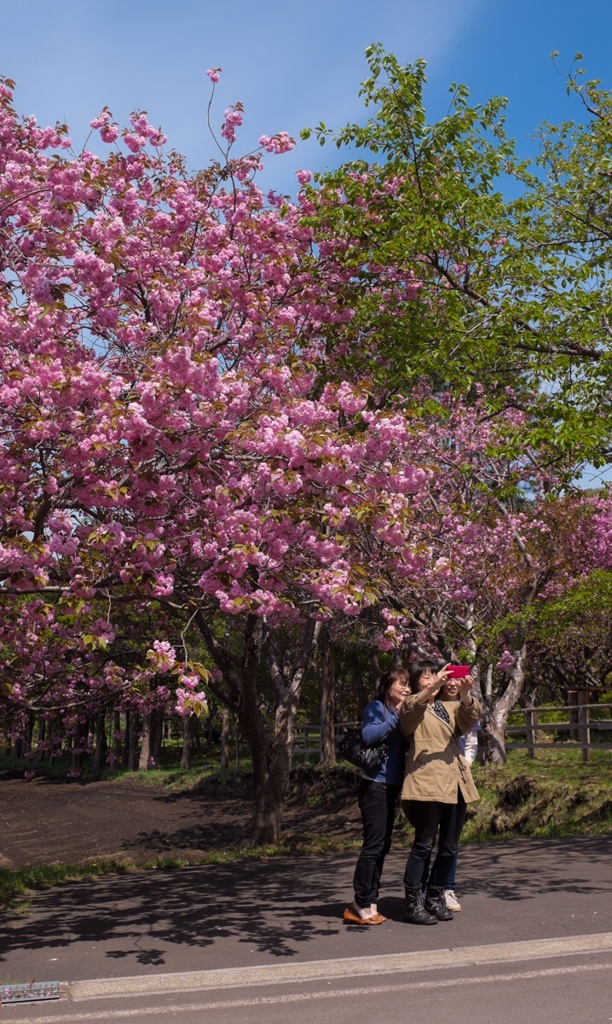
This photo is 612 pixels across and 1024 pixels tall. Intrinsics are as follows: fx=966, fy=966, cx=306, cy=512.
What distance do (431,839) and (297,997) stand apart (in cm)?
189

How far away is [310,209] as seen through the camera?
13156 mm

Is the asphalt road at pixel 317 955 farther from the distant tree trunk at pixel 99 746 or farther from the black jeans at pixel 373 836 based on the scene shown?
the distant tree trunk at pixel 99 746

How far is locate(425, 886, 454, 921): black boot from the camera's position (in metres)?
7.11

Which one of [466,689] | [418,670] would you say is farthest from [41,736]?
[466,689]

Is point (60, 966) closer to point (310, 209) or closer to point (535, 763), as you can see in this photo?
point (310, 209)

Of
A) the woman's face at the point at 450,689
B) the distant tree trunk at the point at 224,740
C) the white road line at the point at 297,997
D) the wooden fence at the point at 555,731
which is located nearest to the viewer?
the white road line at the point at 297,997

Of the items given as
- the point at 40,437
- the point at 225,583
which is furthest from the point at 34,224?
the point at 225,583

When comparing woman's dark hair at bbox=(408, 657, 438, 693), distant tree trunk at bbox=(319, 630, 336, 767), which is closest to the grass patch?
woman's dark hair at bbox=(408, 657, 438, 693)

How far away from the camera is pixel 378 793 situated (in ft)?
23.5

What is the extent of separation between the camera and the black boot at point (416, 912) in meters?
7.01

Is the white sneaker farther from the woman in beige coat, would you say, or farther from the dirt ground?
the dirt ground

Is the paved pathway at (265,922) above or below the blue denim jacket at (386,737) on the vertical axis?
below

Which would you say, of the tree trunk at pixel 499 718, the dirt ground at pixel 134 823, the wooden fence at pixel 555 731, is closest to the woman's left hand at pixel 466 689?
the dirt ground at pixel 134 823

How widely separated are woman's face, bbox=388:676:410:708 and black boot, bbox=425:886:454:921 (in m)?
1.40
